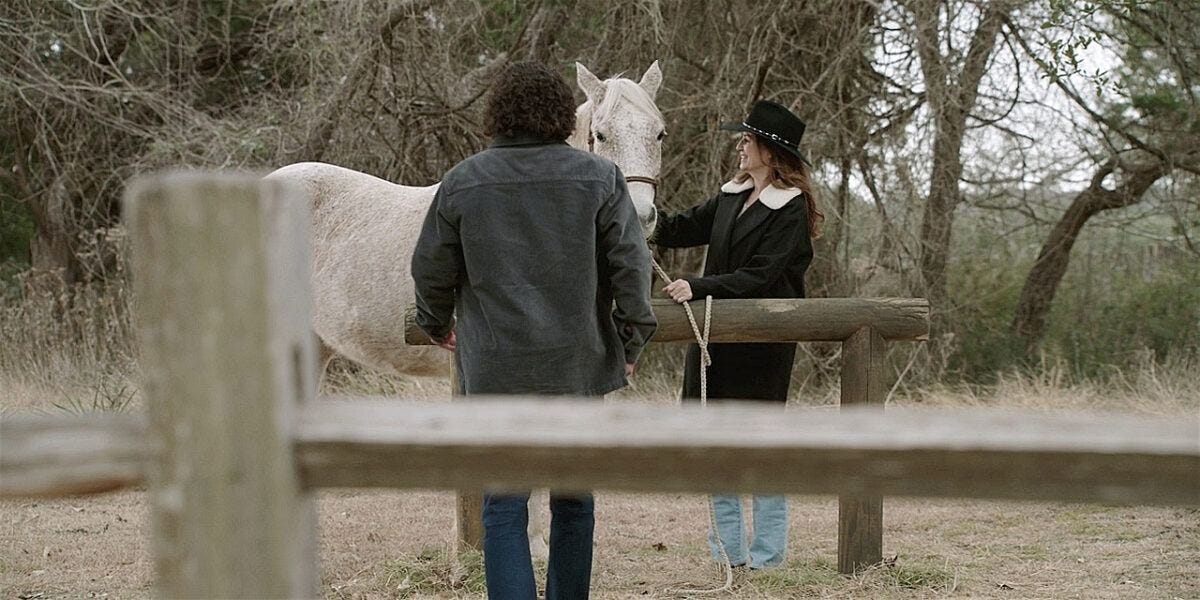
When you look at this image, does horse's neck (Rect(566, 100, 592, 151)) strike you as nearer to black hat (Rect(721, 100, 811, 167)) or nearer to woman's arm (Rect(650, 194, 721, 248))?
woman's arm (Rect(650, 194, 721, 248))

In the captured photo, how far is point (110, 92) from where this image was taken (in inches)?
352

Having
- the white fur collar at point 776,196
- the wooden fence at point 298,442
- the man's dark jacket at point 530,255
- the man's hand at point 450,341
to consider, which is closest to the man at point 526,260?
the man's dark jacket at point 530,255

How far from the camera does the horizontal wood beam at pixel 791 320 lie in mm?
4262

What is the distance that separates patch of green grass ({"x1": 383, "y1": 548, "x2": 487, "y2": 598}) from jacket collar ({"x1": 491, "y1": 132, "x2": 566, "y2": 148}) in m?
1.89

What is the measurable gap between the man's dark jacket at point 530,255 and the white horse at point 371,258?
4.51ft

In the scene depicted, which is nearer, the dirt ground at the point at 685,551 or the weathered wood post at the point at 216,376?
the weathered wood post at the point at 216,376

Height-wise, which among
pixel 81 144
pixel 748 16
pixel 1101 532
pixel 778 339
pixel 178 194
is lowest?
pixel 1101 532

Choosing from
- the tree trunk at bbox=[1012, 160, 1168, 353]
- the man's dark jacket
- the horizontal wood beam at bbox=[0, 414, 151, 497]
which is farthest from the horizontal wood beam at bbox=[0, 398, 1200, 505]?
the tree trunk at bbox=[1012, 160, 1168, 353]

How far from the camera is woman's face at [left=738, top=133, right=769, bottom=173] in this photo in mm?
4363

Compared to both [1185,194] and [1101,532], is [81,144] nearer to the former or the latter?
[1101,532]

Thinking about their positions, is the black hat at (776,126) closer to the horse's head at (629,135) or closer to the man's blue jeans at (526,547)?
the horse's head at (629,135)

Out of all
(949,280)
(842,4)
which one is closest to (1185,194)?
(949,280)

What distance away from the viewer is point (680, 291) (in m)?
4.23

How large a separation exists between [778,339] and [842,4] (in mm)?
4550
